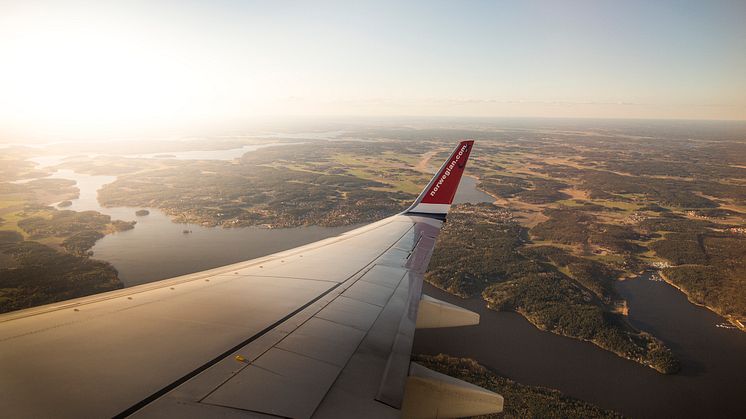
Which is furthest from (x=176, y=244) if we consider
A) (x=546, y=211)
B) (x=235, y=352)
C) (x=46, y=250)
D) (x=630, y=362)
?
(x=546, y=211)

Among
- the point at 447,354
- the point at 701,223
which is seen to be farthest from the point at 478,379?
the point at 701,223

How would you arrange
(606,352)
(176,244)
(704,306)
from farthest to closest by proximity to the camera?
1. (176,244)
2. (704,306)
3. (606,352)

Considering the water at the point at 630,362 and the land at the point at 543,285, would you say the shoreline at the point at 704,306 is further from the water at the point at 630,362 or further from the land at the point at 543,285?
the land at the point at 543,285

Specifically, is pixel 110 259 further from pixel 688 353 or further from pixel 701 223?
pixel 701 223

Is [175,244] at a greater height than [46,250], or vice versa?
[46,250]

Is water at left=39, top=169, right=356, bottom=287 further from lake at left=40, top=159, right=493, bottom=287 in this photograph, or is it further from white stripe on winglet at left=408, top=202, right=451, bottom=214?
white stripe on winglet at left=408, top=202, right=451, bottom=214

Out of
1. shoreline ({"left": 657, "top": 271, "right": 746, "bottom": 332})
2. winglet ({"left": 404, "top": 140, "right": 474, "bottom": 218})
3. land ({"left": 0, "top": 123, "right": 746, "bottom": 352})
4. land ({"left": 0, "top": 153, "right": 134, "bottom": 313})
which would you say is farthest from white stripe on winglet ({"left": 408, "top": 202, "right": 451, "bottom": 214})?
shoreline ({"left": 657, "top": 271, "right": 746, "bottom": 332})

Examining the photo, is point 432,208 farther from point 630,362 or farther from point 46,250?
point 46,250
